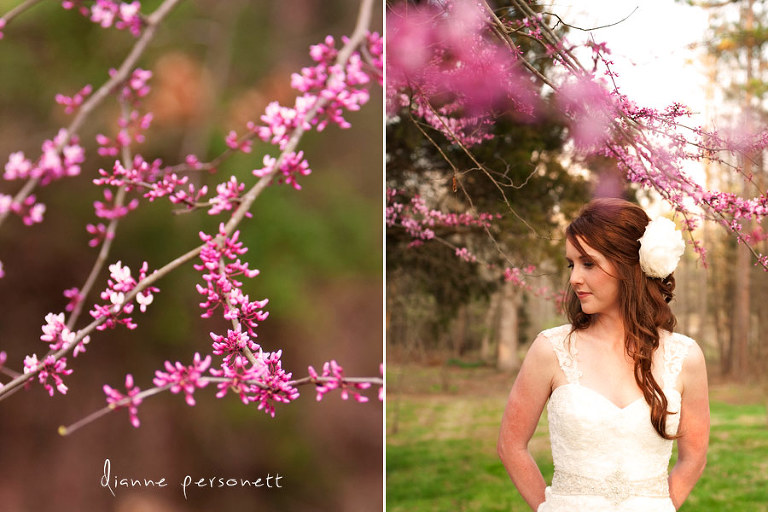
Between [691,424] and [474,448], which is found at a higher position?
[691,424]

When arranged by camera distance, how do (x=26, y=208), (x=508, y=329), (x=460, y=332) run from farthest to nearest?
(x=460, y=332) → (x=508, y=329) → (x=26, y=208)

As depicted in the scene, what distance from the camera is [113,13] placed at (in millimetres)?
1577

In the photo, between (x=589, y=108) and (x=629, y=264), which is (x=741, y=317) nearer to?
(x=589, y=108)

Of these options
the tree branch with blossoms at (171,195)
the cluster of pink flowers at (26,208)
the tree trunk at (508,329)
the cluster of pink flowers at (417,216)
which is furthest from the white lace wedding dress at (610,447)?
the tree trunk at (508,329)

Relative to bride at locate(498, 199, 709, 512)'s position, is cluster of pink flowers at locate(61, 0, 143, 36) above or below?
above

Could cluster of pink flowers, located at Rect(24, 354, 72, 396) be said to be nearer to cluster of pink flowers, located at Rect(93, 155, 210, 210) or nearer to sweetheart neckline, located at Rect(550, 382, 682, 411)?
cluster of pink flowers, located at Rect(93, 155, 210, 210)

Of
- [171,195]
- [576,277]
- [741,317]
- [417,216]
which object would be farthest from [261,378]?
[741,317]

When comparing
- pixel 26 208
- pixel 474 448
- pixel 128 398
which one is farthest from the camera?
pixel 474 448

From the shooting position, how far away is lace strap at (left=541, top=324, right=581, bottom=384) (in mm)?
1263

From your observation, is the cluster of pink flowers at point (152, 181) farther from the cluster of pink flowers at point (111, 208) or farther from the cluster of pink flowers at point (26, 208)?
the cluster of pink flowers at point (26, 208)

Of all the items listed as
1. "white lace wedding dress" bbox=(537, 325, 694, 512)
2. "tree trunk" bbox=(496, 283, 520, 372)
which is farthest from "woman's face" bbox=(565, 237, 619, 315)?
"tree trunk" bbox=(496, 283, 520, 372)

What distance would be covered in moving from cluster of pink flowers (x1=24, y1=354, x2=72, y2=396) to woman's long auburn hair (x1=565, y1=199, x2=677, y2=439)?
1.04 m

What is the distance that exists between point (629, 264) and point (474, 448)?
346cm

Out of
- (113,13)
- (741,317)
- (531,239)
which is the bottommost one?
(741,317)
